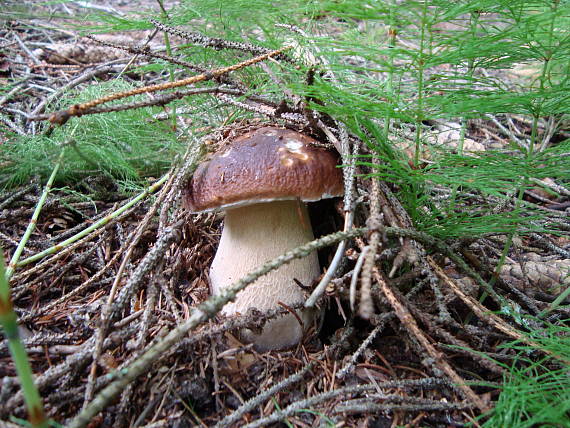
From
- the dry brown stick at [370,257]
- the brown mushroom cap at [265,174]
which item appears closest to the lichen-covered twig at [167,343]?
the dry brown stick at [370,257]

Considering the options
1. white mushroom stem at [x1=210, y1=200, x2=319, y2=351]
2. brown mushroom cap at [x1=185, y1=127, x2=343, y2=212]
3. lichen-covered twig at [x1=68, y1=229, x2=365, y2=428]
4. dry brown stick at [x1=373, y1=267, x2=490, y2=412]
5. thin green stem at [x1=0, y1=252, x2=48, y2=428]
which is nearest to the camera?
thin green stem at [x1=0, y1=252, x2=48, y2=428]

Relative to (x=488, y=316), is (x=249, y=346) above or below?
below

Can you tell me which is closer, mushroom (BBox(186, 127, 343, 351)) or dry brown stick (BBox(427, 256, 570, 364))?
dry brown stick (BBox(427, 256, 570, 364))

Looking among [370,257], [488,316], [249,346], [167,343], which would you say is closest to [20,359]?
[167,343]

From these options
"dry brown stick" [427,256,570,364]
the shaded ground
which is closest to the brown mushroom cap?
the shaded ground

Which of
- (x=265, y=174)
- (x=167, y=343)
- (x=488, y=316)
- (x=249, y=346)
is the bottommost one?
(x=249, y=346)

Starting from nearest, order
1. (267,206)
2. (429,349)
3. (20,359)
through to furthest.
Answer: (20,359) < (429,349) < (267,206)

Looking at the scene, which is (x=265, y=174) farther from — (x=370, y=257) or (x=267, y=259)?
(x=370, y=257)

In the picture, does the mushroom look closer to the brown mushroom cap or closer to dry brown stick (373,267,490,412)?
the brown mushroom cap
